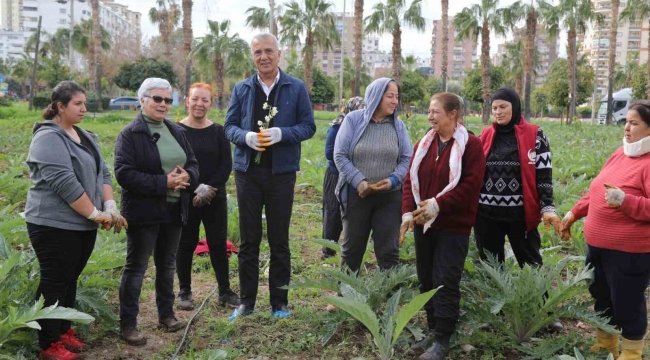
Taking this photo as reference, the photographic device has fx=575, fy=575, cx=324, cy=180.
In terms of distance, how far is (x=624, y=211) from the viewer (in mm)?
3193

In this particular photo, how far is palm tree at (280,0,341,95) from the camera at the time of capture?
31.5 m

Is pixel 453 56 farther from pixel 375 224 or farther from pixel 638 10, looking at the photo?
pixel 375 224

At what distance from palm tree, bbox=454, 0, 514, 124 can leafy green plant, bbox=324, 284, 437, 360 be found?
30.5 m

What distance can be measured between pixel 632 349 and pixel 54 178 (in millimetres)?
3518

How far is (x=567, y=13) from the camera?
121 ft

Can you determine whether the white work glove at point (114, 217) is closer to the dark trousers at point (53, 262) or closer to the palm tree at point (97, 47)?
the dark trousers at point (53, 262)

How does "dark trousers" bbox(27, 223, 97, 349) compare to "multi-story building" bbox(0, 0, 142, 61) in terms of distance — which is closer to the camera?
"dark trousers" bbox(27, 223, 97, 349)

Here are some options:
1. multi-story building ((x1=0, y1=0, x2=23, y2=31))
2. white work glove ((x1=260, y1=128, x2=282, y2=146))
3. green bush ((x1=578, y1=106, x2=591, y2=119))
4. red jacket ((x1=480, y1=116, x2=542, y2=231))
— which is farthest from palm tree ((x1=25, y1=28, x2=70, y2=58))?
multi-story building ((x1=0, y1=0, x2=23, y2=31))

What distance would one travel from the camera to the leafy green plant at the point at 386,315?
3270 millimetres

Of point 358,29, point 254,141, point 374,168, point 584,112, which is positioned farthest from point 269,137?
point 584,112

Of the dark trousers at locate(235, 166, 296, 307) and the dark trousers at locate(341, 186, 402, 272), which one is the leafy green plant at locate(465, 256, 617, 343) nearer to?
the dark trousers at locate(341, 186, 402, 272)

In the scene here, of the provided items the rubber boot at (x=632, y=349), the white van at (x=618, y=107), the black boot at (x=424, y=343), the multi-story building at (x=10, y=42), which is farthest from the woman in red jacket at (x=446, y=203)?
the multi-story building at (x=10, y=42)

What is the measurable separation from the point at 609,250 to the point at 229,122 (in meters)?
2.70

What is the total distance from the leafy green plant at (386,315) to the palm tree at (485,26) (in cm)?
3051
